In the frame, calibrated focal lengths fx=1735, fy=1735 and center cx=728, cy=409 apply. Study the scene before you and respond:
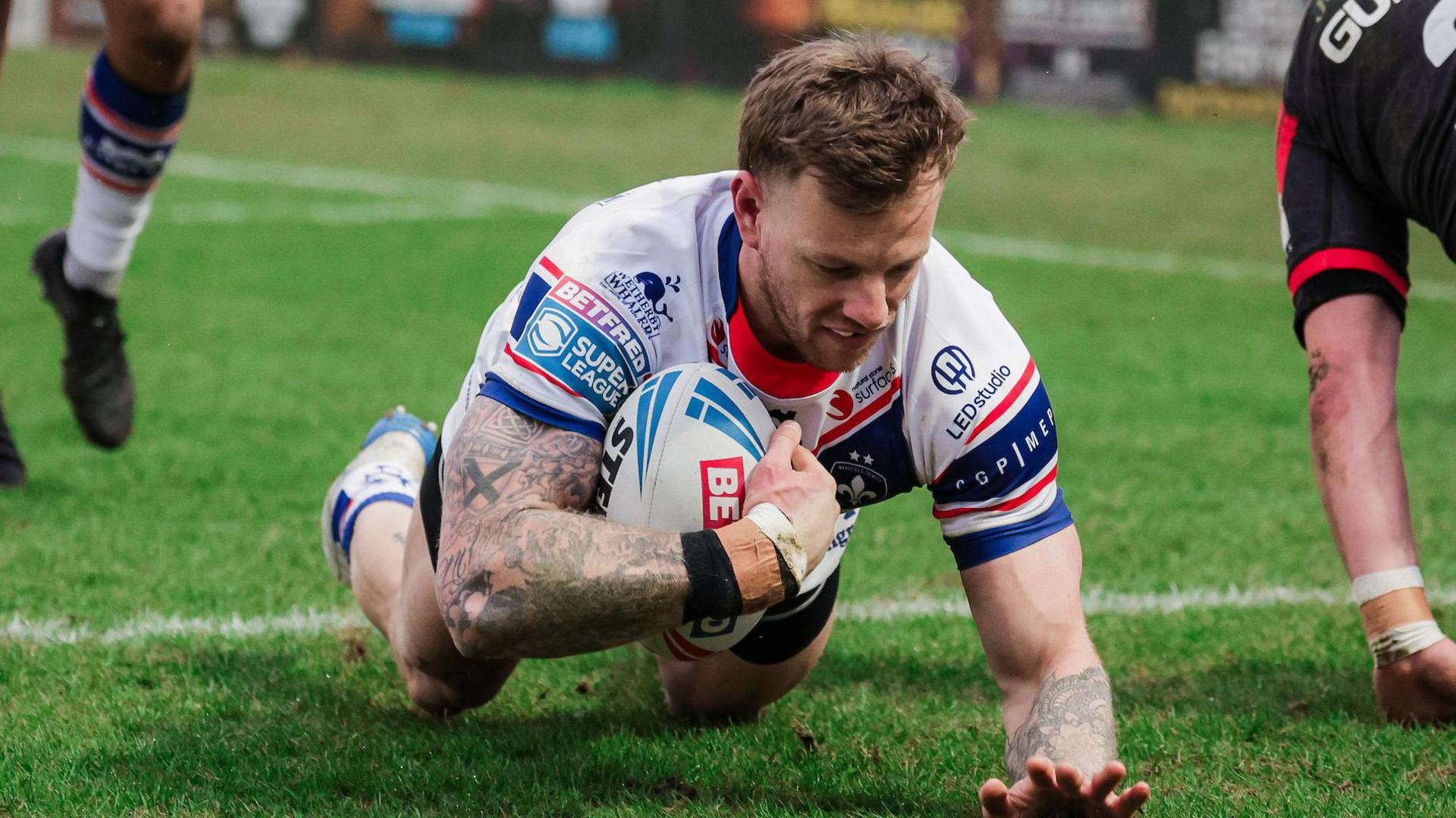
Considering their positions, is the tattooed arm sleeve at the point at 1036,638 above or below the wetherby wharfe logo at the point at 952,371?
below

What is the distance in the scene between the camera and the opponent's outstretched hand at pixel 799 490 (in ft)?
10.0

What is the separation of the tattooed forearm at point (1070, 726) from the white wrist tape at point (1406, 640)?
88 centimetres

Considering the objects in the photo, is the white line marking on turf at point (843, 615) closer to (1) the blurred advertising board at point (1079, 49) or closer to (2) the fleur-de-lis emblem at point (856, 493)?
(2) the fleur-de-lis emblem at point (856, 493)

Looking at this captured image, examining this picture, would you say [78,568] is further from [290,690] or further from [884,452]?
[884,452]

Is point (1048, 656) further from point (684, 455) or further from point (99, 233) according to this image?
point (99, 233)

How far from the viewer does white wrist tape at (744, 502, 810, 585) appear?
2988mm

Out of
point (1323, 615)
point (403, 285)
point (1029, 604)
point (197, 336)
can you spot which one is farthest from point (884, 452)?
point (403, 285)

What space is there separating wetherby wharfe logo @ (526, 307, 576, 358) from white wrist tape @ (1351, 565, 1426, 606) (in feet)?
6.29

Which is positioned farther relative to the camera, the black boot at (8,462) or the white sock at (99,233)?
the black boot at (8,462)

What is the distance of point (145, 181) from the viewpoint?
5484 mm

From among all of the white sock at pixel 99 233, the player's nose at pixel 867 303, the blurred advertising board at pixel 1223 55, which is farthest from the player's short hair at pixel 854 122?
the blurred advertising board at pixel 1223 55

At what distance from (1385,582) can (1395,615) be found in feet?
0.27

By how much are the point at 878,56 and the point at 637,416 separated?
2.59ft

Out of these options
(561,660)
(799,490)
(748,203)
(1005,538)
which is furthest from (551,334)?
(561,660)
